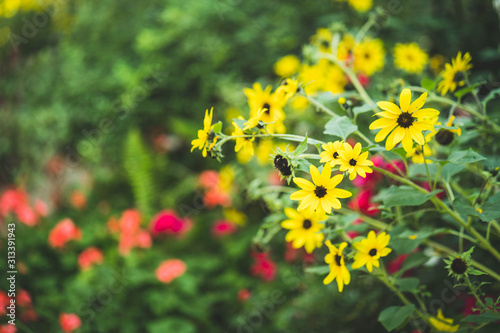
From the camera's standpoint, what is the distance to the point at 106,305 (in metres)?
1.71

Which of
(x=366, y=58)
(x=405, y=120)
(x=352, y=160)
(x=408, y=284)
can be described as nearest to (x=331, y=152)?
(x=352, y=160)

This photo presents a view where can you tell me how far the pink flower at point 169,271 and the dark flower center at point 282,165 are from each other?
1.29 m

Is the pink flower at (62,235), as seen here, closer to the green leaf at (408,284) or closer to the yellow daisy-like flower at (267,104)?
the yellow daisy-like flower at (267,104)

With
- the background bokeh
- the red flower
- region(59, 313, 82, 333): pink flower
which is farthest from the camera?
the red flower

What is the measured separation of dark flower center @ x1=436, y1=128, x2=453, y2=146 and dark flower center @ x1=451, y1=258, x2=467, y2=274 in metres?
0.31

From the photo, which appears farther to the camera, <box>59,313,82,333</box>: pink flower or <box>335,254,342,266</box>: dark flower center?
<box>59,313,82,333</box>: pink flower

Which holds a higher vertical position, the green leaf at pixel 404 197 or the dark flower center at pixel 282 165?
the dark flower center at pixel 282 165

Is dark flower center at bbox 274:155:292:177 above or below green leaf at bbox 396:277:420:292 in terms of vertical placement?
above

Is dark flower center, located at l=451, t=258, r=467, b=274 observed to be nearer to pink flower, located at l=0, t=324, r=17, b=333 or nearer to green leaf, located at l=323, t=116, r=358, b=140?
green leaf, located at l=323, t=116, r=358, b=140

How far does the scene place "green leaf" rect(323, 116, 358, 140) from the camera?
71cm

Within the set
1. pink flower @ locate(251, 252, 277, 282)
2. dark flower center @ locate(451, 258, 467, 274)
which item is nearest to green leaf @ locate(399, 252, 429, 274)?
dark flower center @ locate(451, 258, 467, 274)

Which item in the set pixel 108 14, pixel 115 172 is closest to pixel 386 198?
pixel 115 172

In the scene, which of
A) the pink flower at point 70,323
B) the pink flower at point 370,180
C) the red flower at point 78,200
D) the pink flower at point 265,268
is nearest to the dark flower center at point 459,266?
the pink flower at point 370,180

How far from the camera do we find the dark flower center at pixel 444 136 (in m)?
0.87
